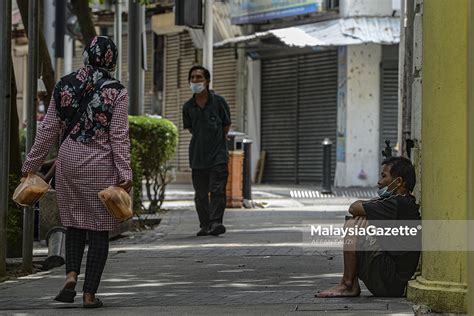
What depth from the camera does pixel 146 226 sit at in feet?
49.8

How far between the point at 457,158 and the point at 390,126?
20701 millimetres

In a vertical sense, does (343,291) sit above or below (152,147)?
below

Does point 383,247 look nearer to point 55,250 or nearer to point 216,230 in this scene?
point 55,250

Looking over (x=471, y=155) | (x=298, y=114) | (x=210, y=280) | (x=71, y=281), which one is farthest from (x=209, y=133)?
(x=298, y=114)

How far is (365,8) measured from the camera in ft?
88.7

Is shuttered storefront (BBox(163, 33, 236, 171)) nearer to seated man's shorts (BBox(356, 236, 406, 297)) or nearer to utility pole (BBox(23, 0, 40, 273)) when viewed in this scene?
utility pole (BBox(23, 0, 40, 273))

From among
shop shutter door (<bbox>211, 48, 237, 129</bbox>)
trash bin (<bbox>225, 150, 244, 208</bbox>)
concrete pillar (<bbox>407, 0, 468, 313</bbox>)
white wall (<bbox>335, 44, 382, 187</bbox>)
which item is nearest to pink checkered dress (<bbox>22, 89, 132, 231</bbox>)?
concrete pillar (<bbox>407, 0, 468, 313</bbox>)

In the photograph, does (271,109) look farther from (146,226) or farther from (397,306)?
(397,306)

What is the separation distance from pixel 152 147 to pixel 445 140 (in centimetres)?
932

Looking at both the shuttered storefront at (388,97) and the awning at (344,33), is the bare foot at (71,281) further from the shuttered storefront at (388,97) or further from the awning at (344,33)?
the shuttered storefront at (388,97)

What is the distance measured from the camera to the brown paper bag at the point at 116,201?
7641 millimetres

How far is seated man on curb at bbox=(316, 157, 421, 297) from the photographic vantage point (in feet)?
25.1

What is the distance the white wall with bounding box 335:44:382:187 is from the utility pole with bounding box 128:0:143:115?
9.79 meters

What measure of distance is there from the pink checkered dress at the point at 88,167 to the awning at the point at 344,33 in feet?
59.3
